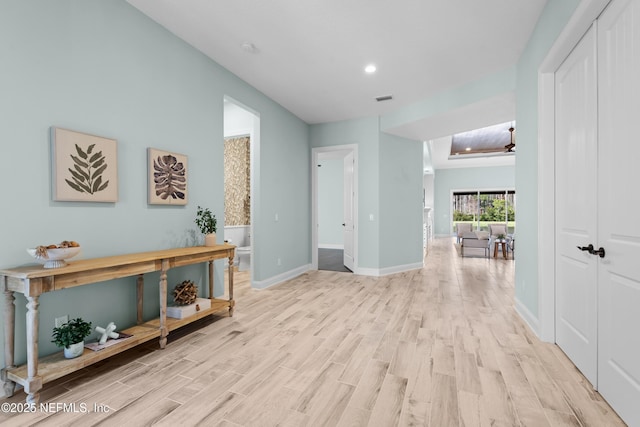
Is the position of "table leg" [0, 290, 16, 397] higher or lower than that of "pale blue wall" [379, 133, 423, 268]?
lower

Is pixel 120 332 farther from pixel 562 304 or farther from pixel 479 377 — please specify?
pixel 562 304

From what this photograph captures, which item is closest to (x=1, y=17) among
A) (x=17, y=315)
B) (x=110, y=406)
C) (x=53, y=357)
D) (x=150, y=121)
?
(x=150, y=121)

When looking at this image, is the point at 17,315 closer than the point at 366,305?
Yes

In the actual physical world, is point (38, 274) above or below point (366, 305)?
above

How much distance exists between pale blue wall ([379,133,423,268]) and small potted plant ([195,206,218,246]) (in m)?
3.24

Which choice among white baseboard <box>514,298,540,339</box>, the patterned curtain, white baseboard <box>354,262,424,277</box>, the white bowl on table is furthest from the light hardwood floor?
the patterned curtain

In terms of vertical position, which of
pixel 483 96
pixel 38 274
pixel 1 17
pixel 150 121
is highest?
pixel 483 96

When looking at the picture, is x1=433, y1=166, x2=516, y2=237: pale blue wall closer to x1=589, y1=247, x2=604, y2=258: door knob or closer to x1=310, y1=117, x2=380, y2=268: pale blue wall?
x1=310, y1=117, x2=380, y2=268: pale blue wall

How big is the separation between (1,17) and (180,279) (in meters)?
2.37

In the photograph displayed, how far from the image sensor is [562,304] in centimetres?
241

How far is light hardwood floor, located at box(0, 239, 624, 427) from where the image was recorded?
1652 millimetres

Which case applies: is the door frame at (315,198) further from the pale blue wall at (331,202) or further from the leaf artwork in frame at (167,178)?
the pale blue wall at (331,202)

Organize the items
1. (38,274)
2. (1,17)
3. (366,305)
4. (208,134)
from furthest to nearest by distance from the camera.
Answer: (366,305) → (208,134) → (1,17) → (38,274)

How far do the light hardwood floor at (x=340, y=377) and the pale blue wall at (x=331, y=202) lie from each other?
5968 mm
